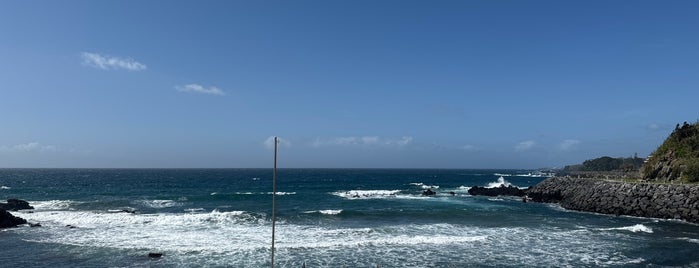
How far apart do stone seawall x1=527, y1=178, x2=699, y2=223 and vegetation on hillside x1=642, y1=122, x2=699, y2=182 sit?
17.5 feet

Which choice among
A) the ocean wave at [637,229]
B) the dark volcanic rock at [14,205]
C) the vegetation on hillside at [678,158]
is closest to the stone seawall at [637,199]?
the vegetation on hillside at [678,158]

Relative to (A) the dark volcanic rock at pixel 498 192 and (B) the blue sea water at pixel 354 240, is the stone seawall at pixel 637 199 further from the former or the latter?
(A) the dark volcanic rock at pixel 498 192

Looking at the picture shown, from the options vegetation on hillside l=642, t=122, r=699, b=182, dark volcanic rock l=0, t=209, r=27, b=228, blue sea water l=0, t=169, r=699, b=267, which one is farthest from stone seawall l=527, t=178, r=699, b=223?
dark volcanic rock l=0, t=209, r=27, b=228

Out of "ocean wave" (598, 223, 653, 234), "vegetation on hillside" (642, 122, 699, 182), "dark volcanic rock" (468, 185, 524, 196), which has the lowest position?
"ocean wave" (598, 223, 653, 234)

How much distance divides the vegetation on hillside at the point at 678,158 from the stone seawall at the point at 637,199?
533 cm

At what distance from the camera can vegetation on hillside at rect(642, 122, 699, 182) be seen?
44.5 m

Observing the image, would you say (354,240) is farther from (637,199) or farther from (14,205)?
(14,205)

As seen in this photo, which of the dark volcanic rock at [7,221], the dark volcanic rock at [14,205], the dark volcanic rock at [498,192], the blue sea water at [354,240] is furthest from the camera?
the dark volcanic rock at [498,192]

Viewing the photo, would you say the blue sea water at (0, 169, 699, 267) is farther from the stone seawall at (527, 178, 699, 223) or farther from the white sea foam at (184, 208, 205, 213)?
the white sea foam at (184, 208, 205, 213)

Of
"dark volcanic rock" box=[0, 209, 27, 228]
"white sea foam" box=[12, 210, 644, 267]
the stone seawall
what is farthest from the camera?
the stone seawall

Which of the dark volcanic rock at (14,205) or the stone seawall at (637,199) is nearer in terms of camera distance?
the stone seawall at (637,199)

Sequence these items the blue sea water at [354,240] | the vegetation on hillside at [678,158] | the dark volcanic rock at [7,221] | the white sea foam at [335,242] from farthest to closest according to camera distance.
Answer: the vegetation on hillside at [678,158], the dark volcanic rock at [7,221], the white sea foam at [335,242], the blue sea water at [354,240]

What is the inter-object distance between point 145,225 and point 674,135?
59914 millimetres

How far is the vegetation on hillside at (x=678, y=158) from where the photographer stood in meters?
44.5
